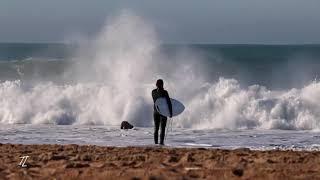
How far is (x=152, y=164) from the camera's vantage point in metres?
9.16

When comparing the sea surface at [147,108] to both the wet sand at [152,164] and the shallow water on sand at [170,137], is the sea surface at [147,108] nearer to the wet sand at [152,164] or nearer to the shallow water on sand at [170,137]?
the shallow water on sand at [170,137]

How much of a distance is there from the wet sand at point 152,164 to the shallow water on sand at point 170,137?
2.91 meters

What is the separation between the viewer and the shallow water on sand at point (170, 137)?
14.3m

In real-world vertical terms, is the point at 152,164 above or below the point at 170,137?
below

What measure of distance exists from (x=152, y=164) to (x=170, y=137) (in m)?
6.53

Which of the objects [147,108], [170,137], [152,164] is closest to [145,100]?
[147,108]

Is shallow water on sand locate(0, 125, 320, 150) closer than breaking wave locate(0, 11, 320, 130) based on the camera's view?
Yes

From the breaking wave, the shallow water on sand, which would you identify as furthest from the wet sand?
the breaking wave

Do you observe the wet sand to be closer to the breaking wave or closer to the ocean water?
the ocean water

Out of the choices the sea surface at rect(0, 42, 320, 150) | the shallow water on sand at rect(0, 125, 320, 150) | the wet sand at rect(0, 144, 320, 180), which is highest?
the sea surface at rect(0, 42, 320, 150)

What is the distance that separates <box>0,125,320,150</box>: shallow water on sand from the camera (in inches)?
563

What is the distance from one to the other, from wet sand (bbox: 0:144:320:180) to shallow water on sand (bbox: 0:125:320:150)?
2908mm

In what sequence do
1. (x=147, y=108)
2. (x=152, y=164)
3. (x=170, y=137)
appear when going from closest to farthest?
(x=152, y=164)
(x=170, y=137)
(x=147, y=108)

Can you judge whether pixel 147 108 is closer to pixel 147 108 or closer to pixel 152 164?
pixel 147 108
